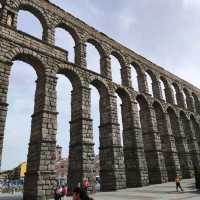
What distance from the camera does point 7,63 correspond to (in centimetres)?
1661

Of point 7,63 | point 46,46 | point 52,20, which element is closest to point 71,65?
point 46,46

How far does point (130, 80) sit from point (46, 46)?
10.7m

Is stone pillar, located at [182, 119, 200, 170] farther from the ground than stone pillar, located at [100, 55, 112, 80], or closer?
closer

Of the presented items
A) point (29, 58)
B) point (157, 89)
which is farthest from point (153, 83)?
point (29, 58)

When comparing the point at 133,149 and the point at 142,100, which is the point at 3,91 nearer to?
the point at 133,149

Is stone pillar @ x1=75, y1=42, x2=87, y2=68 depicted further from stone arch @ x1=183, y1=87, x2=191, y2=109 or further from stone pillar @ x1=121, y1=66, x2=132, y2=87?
stone arch @ x1=183, y1=87, x2=191, y2=109

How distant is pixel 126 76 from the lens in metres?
27.2

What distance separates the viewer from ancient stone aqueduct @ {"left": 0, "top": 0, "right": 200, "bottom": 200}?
16891 millimetres

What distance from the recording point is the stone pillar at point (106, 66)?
25.0 metres

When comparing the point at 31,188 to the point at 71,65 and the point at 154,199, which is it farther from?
the point at 71,65

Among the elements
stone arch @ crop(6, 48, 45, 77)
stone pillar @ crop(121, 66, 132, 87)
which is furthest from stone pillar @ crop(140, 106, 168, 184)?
stone arch @ crop(6, 48, 45, 77)

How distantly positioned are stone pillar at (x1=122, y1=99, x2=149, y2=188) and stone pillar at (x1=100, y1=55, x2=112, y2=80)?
10.5ft

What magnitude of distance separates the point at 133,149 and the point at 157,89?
10568mm

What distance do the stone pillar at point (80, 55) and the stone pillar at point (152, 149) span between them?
9.45 meters
